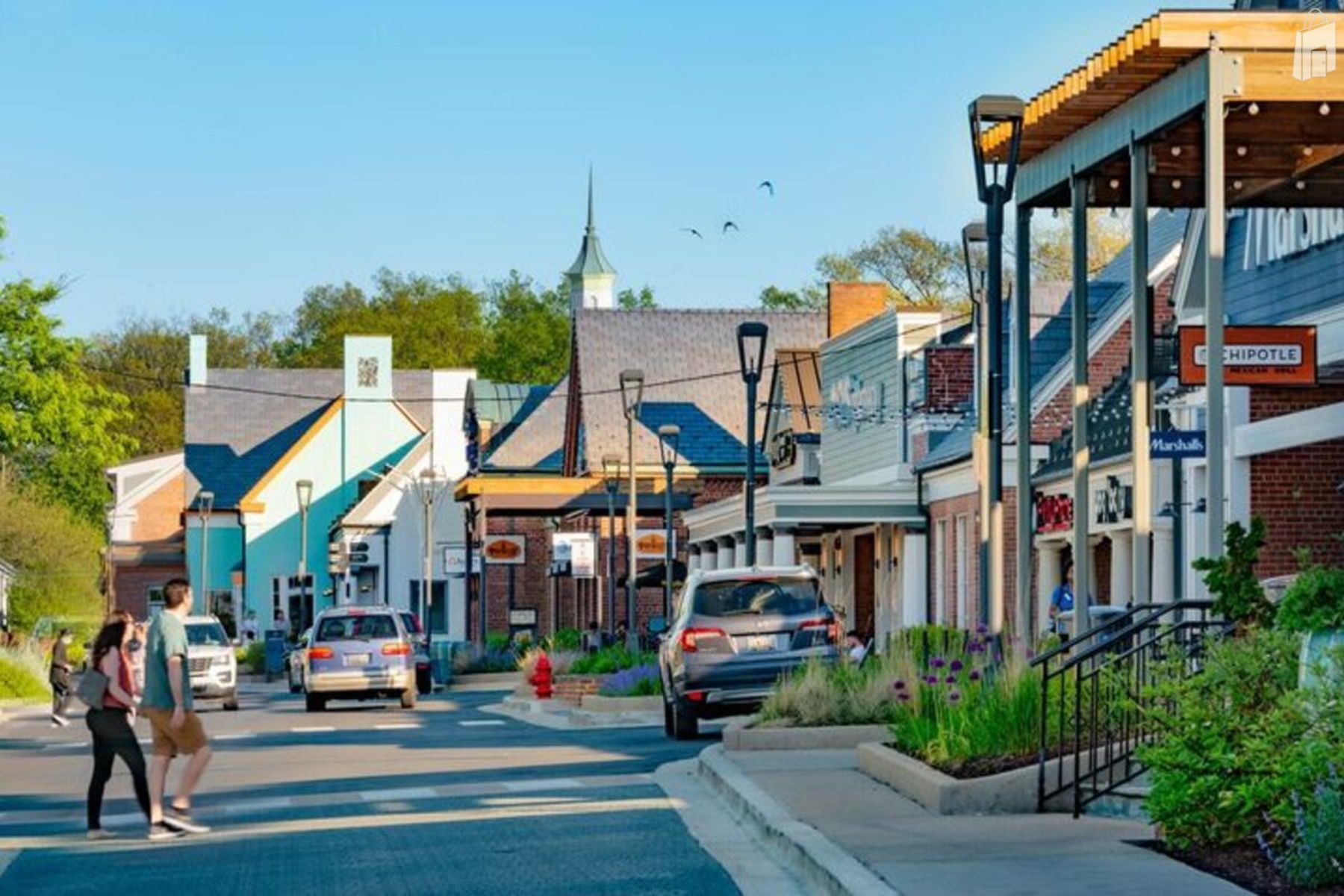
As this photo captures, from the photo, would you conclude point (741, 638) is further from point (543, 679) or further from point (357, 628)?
point (357, 628)

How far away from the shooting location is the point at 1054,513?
40594 mm

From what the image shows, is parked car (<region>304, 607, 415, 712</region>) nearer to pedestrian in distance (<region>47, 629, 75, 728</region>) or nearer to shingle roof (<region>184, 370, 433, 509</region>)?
pedestrian in distance (<region>47, 629, 75, 728</region>)

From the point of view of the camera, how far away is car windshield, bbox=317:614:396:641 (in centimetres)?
4375

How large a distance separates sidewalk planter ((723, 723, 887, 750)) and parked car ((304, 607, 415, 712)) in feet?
67.1

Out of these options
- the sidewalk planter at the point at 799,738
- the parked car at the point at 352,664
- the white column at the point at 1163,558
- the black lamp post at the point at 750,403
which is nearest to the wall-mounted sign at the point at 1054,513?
the white column at the point at 1163,558

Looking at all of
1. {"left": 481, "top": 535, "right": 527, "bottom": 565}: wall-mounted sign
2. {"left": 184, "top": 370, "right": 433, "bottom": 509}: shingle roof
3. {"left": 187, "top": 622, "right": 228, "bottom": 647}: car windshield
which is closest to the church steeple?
{"left": 184, "top": 370, "right": 433, "bottom": 509}: shingle roof

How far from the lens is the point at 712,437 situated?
238 feet

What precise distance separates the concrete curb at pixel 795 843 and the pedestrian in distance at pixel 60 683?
23807 mm

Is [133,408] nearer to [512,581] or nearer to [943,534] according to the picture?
[512,581]

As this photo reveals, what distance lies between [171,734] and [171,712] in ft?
0.54

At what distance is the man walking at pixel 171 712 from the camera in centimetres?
1831

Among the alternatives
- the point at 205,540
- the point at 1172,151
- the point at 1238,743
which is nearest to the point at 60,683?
the point at 1172,151

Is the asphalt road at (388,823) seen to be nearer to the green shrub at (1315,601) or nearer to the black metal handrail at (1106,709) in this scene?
the black metal handrail at (1106,709)

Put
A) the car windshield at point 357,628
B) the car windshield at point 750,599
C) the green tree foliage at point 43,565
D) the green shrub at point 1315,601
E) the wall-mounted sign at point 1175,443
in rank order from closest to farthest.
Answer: the green shrub at point 1315,601
the wall-mounted sign at point 1175,443
the car windshield at point 750,599
the car windshield at point 357,628
the green tree foliage at point 43,565
